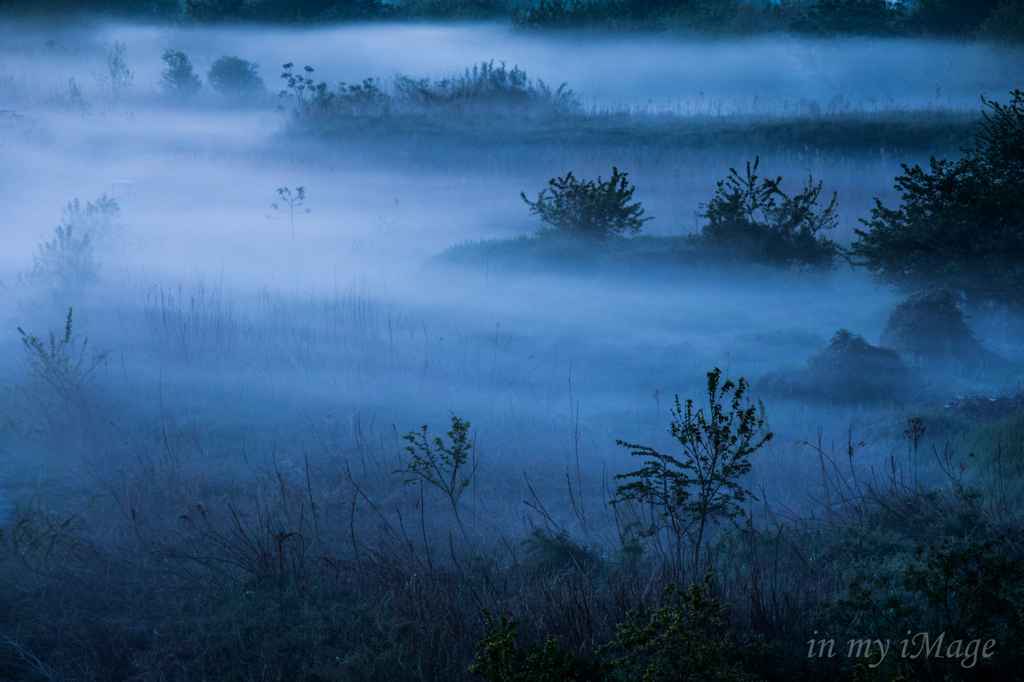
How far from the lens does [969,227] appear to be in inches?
299

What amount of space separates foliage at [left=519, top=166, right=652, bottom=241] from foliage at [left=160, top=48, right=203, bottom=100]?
52.5 ft

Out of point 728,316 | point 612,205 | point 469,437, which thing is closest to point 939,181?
point 728,316

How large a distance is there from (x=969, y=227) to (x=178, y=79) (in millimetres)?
21708

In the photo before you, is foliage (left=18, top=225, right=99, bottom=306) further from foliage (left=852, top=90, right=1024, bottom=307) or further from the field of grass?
foliage (left=852, top=90, right=1024, bottom=307)

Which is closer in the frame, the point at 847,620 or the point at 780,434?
the point at 847,620

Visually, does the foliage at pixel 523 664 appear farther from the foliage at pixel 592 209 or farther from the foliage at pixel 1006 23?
the foliage at pixel 1006 23

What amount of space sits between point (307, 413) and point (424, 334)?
2100 mm

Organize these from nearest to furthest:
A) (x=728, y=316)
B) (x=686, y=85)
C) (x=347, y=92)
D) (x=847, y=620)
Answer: (x=847, y=620)
(x=728, y=316)
(x=347, y=92)
(x=686, y=85)

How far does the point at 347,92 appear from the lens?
19.7m

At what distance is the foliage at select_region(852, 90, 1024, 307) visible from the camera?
751 cm

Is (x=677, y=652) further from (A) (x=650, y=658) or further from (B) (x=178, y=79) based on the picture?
(B) (x=178, y=79)

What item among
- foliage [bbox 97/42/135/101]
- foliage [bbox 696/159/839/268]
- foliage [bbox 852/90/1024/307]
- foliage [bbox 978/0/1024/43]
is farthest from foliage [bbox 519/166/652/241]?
foliage [bbox 97/42/135/101]

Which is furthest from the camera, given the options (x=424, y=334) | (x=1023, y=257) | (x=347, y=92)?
(x=347, y=92)

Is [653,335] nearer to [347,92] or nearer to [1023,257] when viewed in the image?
[1023,257]
